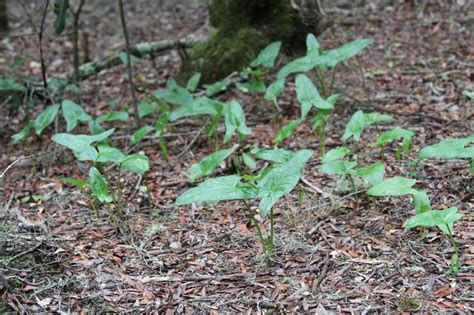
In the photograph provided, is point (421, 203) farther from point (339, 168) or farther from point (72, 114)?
point (72, 114)

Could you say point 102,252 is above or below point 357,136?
below

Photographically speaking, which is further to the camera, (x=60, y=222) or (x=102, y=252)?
(x=60, y=222)

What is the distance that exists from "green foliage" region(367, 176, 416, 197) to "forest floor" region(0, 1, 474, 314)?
193 millimetres

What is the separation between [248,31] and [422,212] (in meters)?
2.22

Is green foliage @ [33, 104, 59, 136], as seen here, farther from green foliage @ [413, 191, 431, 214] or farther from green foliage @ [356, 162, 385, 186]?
green foliage @ [413, 191, 431, 214]

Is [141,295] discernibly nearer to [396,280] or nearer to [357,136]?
[396,280]

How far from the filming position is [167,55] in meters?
5.17

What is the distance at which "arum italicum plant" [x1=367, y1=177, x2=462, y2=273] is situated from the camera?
2.15 metres

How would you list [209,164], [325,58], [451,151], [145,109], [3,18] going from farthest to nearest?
1. [3,18]
2. [145,109]
3. [325,58]
4. [209,164]
5. [451,151]

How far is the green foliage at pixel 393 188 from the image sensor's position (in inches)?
92.9

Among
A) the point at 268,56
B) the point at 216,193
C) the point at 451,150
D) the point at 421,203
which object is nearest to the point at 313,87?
the point at 268,56

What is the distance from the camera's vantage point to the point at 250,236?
2.56 meters

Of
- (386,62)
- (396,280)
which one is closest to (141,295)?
(396,280)

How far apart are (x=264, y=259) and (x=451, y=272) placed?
72 cm
